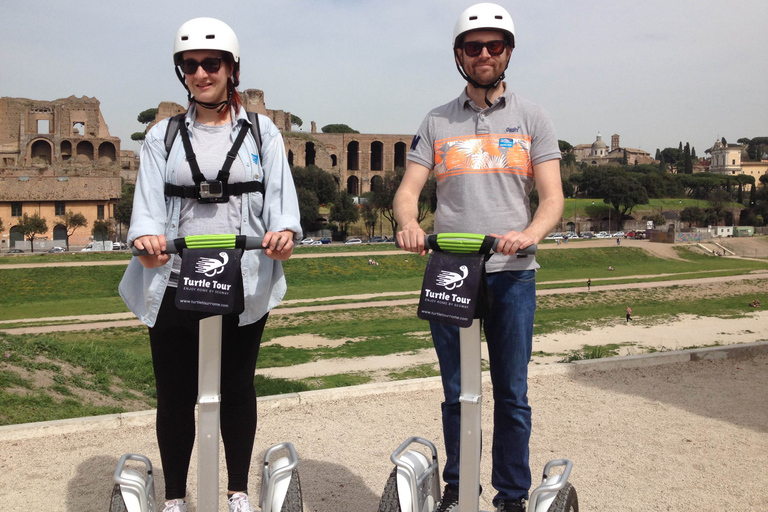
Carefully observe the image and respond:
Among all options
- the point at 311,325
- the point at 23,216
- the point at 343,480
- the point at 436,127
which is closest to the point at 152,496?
the point at 343,480

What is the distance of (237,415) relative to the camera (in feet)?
8.21

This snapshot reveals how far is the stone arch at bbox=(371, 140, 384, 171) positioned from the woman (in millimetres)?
77629

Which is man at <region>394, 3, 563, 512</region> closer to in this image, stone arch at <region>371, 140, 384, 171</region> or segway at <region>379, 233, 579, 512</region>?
segway at <region>379, 233, 579, 512</region>

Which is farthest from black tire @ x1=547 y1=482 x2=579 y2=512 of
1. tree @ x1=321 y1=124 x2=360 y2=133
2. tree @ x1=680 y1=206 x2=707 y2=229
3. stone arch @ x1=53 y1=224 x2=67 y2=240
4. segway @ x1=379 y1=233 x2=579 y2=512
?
tree @ x1=321 y1=124 x2=360 y2=133

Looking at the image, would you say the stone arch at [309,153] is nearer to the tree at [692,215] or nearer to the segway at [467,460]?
the tree at [692,215]

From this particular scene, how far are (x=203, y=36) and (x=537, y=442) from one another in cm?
314

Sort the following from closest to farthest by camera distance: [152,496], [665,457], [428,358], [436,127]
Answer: [152,496] < [436,127] < [665,457] < [428,358]

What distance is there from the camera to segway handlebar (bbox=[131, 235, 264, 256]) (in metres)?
2.14

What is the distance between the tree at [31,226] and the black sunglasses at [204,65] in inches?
1685

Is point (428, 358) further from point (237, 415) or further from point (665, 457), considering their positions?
point (237, 415)

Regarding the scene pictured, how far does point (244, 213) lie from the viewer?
2.40 metres

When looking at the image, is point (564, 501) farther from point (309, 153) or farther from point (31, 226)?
point (309, 153)

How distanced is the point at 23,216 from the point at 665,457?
45327 mm

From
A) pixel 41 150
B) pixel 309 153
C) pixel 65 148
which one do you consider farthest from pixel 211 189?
pixel 309 153
